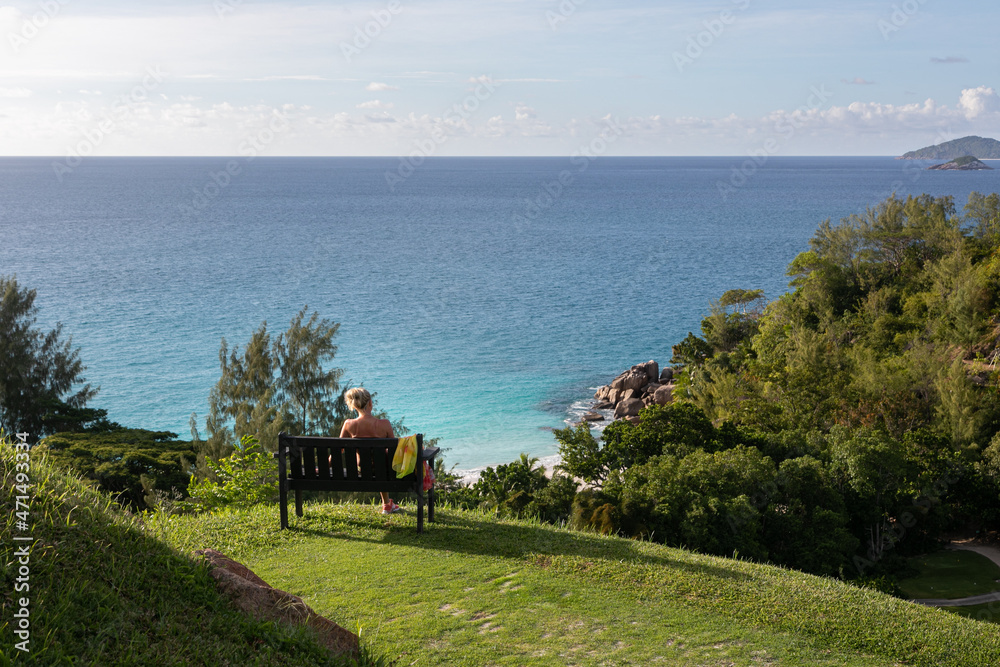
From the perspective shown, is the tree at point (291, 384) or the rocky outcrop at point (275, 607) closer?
the rocky outcrop at point (275, 607)

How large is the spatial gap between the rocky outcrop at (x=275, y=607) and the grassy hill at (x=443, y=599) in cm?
14

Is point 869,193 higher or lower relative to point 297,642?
higher

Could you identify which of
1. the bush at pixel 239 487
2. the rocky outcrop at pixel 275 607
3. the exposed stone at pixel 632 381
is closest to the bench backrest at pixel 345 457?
the bush at pixel 239 487

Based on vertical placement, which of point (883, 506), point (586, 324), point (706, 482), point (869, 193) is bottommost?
point (883, 506)

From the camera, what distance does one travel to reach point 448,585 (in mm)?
6879

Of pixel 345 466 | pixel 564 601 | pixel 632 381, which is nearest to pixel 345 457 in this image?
pixel 345 466

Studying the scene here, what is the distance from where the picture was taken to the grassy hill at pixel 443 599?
14.7ft

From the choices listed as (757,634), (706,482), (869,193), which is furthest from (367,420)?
(869,193)

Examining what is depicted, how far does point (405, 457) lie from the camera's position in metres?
7.94

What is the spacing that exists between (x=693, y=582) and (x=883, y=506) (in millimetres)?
11306

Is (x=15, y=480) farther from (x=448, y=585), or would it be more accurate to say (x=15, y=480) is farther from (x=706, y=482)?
(x=706, y=482)

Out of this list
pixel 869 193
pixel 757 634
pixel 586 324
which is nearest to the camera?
pixel 757 634

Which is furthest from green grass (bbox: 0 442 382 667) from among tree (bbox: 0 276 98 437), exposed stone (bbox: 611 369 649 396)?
exposed stone (bbox: 611 369 649 396)

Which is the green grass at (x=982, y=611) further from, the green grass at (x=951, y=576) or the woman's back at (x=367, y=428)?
the woman's back at (x=367, y=428)
